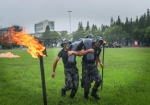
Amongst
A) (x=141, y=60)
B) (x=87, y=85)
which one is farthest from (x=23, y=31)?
(x=141, y=60)

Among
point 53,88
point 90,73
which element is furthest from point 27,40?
point 53,88

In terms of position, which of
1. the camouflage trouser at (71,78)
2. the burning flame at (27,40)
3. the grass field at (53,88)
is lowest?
the grass field at (53,88)

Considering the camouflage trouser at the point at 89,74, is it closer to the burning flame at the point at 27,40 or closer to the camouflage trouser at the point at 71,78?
Result: the camouflage trouser at the point at 71,78

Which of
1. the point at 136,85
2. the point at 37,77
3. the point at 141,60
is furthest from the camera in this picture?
the point at 141,60

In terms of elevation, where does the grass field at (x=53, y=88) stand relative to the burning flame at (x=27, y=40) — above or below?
below

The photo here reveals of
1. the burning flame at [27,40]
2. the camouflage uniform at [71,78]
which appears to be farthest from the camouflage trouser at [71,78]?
the burning flame at [27,40]

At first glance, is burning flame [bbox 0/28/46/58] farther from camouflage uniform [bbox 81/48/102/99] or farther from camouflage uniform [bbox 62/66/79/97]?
camouflage uniform [bbox 81/48/102/99]

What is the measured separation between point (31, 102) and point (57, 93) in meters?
1.14

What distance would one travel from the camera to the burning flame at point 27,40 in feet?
19.6

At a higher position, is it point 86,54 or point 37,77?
point 86,54

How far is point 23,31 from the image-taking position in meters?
6.96

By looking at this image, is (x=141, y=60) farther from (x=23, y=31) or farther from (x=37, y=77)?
(x=23, y=31)

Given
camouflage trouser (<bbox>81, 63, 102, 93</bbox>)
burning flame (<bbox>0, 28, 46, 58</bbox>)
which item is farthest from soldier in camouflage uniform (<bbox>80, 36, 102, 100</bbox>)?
burning flame (<bbox>0, 28, 46, 58</bbox>)

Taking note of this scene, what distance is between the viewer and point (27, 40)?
21.1ft
